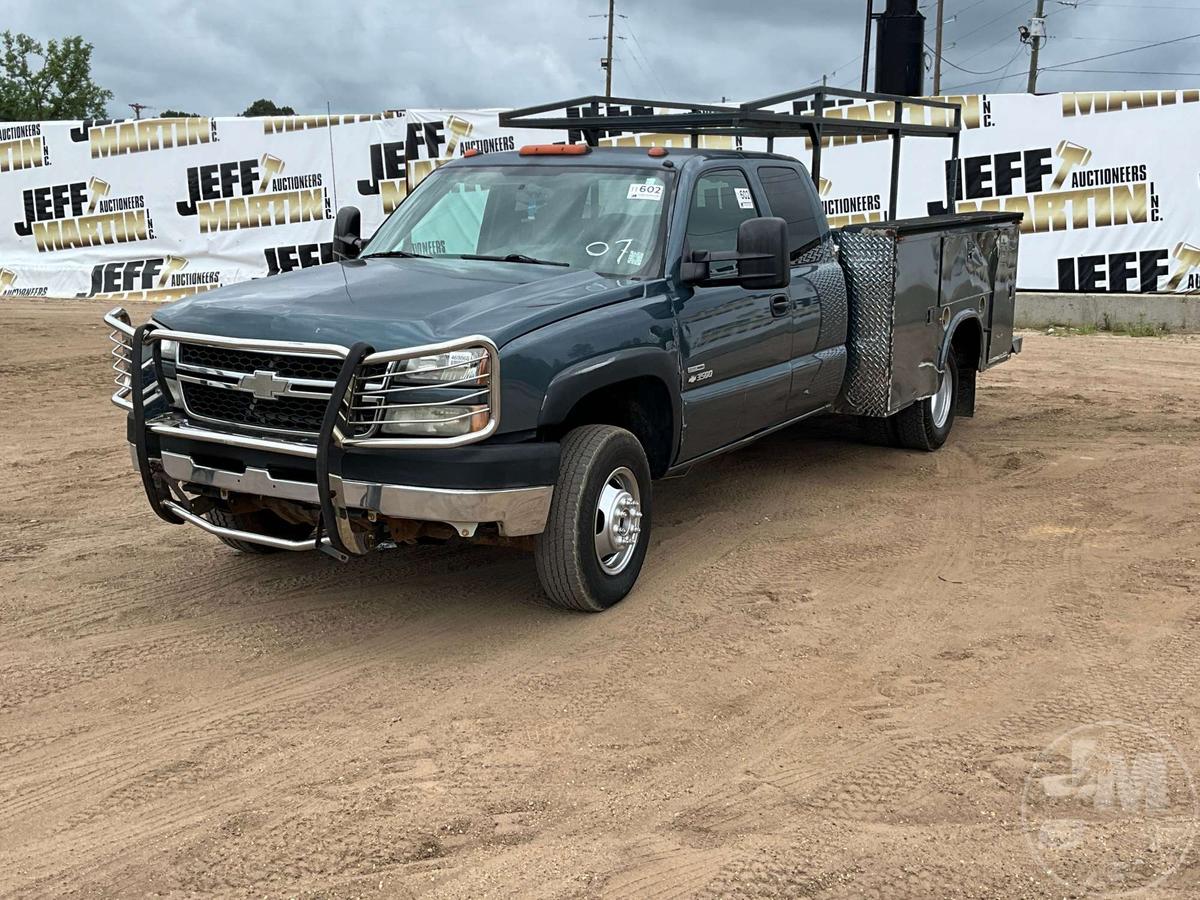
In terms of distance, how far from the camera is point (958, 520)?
22.6 ft

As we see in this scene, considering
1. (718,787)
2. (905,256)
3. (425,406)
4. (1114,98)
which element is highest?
(1114,98)

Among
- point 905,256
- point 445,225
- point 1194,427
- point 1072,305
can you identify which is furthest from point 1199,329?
point 445,225

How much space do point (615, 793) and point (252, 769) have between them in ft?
3.76

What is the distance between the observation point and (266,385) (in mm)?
4664

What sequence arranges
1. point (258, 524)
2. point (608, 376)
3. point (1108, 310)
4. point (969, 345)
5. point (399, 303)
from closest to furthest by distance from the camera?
point (399, 303) → point (608, 376) → point (258, 524) → point (969, 345) → point (1108, 310)

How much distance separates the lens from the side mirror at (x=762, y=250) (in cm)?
555

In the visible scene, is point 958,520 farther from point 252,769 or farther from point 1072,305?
point 1072,305

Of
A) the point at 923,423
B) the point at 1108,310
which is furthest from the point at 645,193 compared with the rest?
the point at 1108,310

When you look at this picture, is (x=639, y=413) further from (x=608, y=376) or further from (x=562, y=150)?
(x=562, y=150)

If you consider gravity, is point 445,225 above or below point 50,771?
above

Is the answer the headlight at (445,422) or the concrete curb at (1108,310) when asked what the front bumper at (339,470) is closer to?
the headlight at (445,422)

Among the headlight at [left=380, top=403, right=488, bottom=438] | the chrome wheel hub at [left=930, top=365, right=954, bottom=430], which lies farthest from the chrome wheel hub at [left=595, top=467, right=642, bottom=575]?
the chrome wheel hub at [left=930, top=365, right=954, bottom=430]
